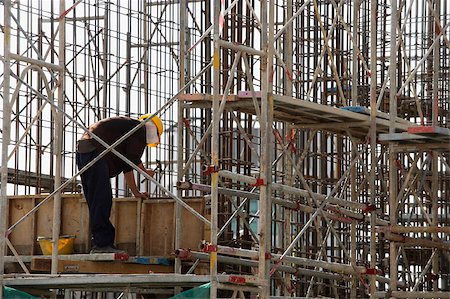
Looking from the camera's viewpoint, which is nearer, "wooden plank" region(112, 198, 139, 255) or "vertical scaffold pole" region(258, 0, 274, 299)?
"vertical scaffold pole" region(258, 0, 274, 299)

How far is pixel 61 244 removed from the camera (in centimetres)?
2172

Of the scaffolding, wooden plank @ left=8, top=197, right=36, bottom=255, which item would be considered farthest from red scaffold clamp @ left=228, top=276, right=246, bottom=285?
wooden plank @ left=8, top=197, right=36, bottom=255

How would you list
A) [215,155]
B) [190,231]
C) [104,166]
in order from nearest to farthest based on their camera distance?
1. [215,155]
2. [104,166]
3. [190,231]

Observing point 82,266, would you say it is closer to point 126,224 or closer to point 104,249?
point 104,249

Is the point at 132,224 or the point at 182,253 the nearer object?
the point at 182,253

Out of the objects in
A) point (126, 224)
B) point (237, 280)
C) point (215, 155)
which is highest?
point (215, 155)

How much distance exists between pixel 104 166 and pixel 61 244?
2.19 metres

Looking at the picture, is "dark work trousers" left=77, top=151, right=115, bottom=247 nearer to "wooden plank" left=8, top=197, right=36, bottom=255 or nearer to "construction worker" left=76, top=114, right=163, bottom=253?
"construction worker" left=76, top=114, right=163, bottom=253

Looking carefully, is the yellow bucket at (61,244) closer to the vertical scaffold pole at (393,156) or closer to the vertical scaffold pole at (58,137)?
the vertical scaffold pole at (58,137)

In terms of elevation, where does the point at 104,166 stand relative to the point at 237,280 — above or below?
above

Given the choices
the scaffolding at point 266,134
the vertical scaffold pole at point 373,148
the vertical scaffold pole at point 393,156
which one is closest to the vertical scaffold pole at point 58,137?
the scaffolding at point 266,134

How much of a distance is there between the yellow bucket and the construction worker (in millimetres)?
1350

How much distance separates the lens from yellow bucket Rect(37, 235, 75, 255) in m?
21.4

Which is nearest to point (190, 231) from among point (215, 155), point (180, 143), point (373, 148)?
point (180, 143)
